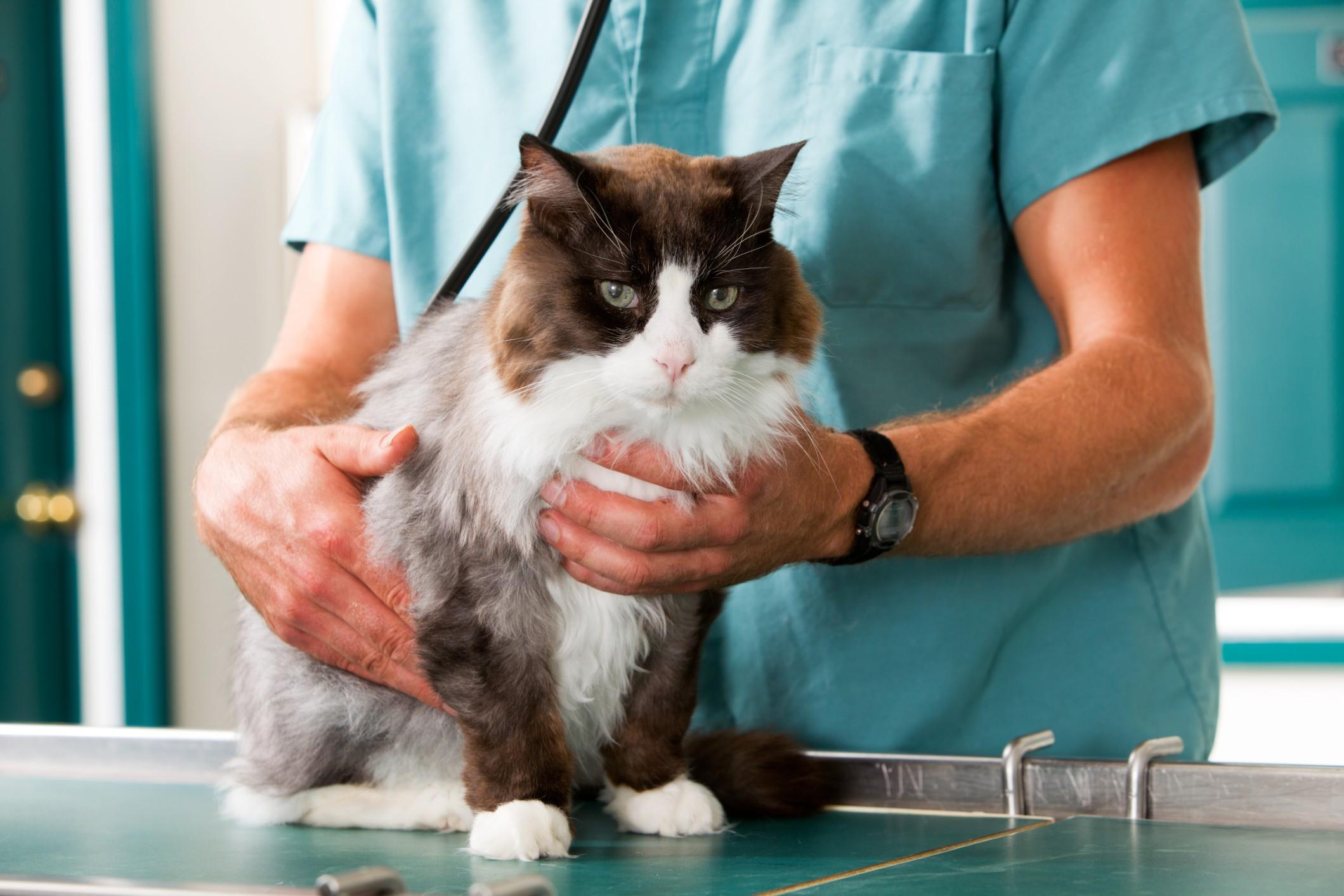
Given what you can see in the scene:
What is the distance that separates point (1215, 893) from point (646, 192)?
701 millimetres

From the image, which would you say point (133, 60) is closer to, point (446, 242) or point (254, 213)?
point (254, 213)

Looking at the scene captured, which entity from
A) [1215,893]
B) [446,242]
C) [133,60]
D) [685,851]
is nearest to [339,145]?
[446,242]

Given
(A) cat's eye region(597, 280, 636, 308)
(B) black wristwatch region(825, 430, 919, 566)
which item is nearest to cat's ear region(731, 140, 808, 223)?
(A) cat's eye region(597, 280, 636, 308)

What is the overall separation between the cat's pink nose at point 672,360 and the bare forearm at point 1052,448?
1.08ft

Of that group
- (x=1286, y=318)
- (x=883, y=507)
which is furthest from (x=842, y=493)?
(x=1286, y=318)

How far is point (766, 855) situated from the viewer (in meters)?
1.04

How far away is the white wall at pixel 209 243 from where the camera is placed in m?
3.46

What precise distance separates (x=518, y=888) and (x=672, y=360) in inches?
16.8

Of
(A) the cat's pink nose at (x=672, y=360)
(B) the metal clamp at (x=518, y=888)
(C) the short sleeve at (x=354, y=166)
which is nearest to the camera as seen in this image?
(B) the metal clamp at (x=518, y=888)

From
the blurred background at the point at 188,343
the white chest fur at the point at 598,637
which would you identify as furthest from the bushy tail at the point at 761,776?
the blurred background at the point at 188,343

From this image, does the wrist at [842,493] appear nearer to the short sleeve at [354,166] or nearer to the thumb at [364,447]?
the thumb at [364,447]

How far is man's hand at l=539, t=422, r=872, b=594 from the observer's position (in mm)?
1063

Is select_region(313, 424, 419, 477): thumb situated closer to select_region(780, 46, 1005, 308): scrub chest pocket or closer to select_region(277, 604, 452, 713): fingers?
select_region(277, 604, 452, 713): fingers

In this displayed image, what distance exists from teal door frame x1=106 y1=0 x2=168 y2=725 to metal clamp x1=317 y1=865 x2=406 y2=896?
2.87 meters
